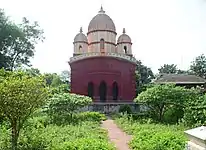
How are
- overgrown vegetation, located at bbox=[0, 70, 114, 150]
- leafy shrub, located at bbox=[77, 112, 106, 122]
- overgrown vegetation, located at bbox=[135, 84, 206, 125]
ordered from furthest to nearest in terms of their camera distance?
leafy shrub, located at bbox=[77, 112, 106, 122] → overgrown vegetation, located at bbox=[135, 84, 206, 125] → overgrown vegetation, located at bbox=[0, 70, 114, 150]

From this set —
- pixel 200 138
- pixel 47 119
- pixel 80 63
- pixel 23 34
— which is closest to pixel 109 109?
pixel 80 63

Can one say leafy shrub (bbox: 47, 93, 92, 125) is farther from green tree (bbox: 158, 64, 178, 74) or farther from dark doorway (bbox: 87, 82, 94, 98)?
green tree (bbox: 158, 64, 178, 74)

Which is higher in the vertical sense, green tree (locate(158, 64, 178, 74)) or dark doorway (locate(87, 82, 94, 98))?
green tree (locate(158, 64, 178, 74))

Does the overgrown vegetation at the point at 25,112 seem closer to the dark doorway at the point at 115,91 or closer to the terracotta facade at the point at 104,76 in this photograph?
the terracotta facade at the point at 104,76

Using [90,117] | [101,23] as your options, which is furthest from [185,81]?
[90,117]

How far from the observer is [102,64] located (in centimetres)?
2755

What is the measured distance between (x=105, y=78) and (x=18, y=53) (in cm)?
961

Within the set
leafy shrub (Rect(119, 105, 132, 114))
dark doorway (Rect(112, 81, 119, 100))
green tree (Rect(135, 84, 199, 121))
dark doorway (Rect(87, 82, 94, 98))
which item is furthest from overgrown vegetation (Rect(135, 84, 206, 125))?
dark doorway (Rect(87, 82, 94, 98))

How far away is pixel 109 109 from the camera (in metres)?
24.0

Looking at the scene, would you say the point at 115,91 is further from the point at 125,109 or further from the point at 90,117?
the point at 90,117

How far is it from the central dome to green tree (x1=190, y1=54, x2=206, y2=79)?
77.5ft

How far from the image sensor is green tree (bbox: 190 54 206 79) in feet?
159

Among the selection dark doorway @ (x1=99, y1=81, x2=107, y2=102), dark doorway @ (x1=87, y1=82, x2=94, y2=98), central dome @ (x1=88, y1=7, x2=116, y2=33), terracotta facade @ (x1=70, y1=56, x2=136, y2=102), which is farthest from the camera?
central dome @ (x1=88, y1=7, x2=116, y2=33)

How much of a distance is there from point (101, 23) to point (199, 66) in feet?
82.8
